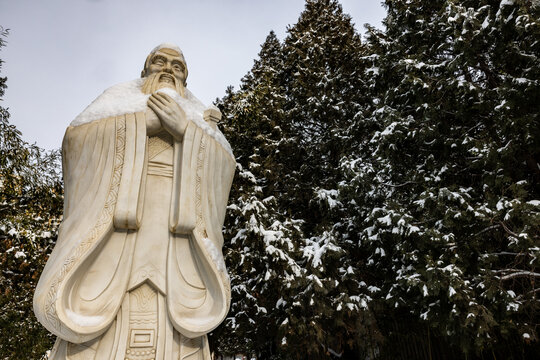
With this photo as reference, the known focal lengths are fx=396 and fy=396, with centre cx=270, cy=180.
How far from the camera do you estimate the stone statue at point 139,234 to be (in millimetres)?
2641

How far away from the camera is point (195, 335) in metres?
2.79

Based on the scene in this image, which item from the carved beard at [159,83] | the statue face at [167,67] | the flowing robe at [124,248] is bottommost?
the flowing robe at [124,248]

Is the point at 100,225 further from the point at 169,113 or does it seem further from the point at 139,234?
the point at 169,113

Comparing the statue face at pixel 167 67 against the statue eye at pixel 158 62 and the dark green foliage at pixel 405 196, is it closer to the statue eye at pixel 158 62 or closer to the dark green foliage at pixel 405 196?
the statue eye at pixel 158 62

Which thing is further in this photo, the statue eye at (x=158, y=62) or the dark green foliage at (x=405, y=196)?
the dark green foliage at (x=405, y=196)

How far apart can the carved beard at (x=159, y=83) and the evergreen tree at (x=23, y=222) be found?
491cm

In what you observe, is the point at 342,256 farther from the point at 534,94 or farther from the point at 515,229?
the point at 534,94

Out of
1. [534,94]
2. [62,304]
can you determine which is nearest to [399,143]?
[534,94]

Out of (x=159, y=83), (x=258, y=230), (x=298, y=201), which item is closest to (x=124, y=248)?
(x=159, y=83)

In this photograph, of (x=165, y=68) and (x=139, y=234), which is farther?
(x=165, y=68)

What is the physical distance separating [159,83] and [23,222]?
17.1 feet

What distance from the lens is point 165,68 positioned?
363cm

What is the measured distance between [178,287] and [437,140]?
707cm

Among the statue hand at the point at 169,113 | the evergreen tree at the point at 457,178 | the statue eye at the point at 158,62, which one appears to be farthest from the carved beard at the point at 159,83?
the evergreen tree at the point at 457,178
